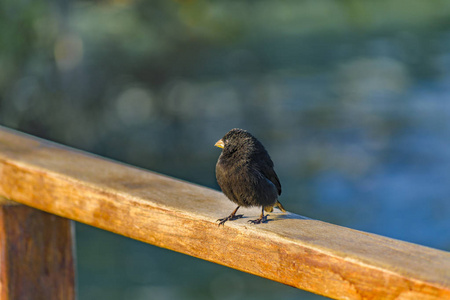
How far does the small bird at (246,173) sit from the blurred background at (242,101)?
16.6 feet

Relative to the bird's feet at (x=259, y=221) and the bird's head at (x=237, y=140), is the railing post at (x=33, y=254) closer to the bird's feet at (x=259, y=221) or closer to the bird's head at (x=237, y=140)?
the bird's head at (x=237, y=140)

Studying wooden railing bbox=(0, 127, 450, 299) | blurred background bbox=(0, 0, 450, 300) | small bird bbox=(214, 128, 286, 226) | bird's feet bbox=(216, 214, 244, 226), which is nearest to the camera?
wooden railing bbox=(0, 127, 450, 299)

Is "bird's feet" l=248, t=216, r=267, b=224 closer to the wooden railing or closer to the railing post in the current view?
the wooden railing

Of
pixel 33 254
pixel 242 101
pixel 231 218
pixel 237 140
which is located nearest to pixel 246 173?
pixel 237 140

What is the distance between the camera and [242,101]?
1344 cm

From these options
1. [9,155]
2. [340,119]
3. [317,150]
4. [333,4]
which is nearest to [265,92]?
[340,119]

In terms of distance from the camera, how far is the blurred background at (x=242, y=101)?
26.5 ft

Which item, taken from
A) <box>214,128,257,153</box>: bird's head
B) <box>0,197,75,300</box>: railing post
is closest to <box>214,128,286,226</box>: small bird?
<box>214,128,257,153</box>: bird's head

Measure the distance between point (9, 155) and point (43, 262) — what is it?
35 centimetres

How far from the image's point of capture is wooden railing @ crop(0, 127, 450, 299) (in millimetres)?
1190

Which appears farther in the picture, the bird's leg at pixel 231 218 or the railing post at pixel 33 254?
the railing post at pixel 33 254

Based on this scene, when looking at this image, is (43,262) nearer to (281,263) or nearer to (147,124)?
(281,263)

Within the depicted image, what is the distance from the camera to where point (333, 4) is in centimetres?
1703

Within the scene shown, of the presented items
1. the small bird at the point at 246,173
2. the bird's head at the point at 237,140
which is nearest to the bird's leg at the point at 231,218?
the small bird at the point at 246,173
